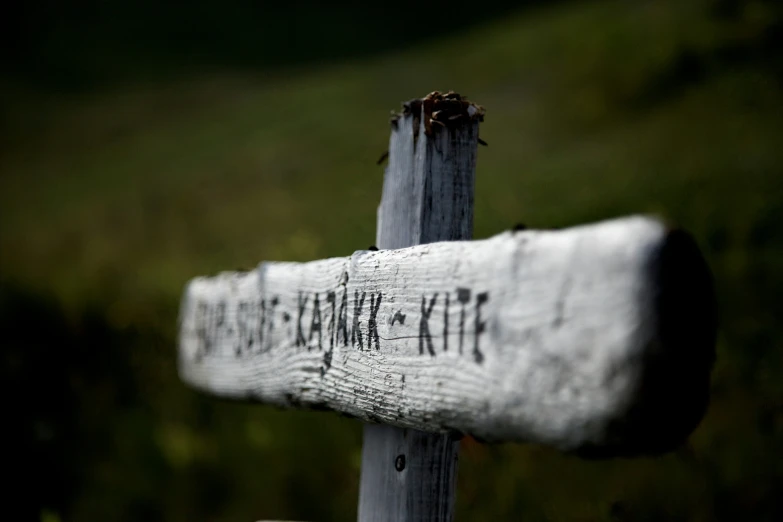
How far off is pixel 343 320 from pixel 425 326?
364mm

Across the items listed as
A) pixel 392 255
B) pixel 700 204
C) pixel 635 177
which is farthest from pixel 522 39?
pixel 392 255

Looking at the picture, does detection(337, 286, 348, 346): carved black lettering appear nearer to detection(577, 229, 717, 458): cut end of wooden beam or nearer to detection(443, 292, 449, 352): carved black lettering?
detection(443, 292, 449, 352): carved black lettering

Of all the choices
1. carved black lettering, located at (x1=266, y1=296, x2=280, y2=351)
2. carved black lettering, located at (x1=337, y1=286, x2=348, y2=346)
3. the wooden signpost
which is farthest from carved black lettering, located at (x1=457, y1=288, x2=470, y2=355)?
carved black lettering, located at (x1=266, y1=296, x2=280, y2=351)

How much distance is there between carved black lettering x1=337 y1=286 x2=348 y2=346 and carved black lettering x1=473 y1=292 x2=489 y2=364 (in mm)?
506

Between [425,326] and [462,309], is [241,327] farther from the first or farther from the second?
[462,309]

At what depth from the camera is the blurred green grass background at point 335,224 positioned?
321cm

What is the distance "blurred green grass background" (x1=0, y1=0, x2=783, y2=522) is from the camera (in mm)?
3213

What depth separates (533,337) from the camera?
3.21 ft

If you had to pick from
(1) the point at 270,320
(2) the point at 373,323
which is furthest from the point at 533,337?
(1) the point at 270,320

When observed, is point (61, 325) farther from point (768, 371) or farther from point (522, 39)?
point (522, 39)

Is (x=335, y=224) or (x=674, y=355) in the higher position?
(x=335, y=224)

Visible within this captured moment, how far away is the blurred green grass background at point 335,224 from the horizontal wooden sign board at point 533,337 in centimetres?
148

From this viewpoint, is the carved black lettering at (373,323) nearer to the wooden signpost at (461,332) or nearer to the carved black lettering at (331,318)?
the wooden signpost at (461,332)

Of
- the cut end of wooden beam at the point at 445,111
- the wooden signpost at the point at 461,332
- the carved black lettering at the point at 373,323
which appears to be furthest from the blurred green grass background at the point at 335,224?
the cut end of wooden beam at the point at 445,111
